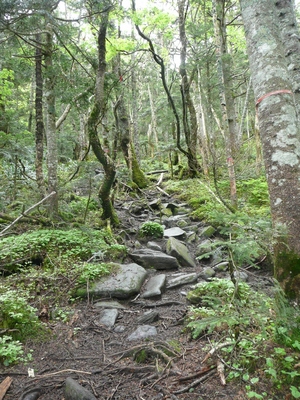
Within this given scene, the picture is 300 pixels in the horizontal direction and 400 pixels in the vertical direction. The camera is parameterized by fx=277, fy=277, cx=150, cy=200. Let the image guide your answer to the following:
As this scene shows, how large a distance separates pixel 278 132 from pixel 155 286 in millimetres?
3515

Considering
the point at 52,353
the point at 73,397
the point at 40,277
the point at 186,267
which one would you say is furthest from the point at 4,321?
the point at 186,267

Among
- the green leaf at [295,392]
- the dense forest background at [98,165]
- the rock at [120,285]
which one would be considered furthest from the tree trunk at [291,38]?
the green leaf at [295,392]

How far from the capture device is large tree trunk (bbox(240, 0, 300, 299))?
2.43 m

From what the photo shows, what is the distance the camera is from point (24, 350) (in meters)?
3.43

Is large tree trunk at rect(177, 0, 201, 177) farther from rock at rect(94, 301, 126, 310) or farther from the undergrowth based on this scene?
the undergrowth

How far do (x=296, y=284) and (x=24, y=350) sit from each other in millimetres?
3204

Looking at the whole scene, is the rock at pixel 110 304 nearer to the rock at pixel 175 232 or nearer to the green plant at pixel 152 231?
the green plant at pixel 152 231

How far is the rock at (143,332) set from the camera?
3.68 meters

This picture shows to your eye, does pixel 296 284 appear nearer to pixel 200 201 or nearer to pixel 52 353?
pixel 52 353

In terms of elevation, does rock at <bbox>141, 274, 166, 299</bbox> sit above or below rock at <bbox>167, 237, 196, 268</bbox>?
below

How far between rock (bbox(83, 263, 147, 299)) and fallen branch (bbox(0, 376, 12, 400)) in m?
2.00

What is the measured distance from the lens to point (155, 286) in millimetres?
5074

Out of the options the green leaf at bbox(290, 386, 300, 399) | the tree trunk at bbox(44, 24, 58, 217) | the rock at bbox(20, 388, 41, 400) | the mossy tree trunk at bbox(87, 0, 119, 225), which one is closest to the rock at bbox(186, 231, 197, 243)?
the mossy tree trunk at bbox(87, 0, 119, 225)

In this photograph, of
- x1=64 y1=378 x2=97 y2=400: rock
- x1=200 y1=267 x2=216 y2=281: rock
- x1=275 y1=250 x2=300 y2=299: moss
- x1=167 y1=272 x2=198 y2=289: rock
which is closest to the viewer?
x1=275 y1=250 x2=300 y2=299: moss
